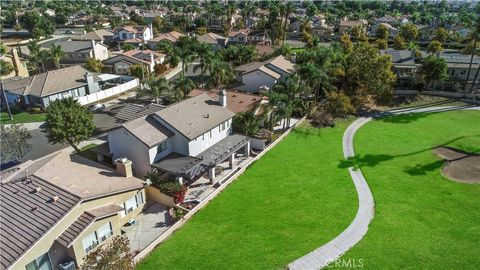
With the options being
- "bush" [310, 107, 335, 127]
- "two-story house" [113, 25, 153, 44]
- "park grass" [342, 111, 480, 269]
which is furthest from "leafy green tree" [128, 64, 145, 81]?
"park grass" [342, 111, 480, 269]

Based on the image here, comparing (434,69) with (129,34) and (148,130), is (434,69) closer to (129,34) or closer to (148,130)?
(148,130)

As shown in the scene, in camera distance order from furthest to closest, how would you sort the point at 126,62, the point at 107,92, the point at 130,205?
the point at 126,62 < the point at 107,92 < the point at 130,205

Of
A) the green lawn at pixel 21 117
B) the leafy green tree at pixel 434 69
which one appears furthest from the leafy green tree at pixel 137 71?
the leafy green tree at pixel 434 69

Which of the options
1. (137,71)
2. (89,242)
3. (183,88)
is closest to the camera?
(89,242)

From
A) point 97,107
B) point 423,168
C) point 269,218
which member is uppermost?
point 97,107

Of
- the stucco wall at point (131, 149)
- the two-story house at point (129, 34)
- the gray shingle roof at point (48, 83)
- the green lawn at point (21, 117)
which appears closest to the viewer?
the stucco wall at point (131, 149)

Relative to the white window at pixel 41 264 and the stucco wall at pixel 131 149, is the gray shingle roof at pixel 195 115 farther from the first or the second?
the white window at pixel 41 264

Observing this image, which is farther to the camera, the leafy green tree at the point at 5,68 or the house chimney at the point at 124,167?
the leafy green tree at the point at 5,68

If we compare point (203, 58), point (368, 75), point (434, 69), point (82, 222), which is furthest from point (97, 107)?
point (434, 69)
